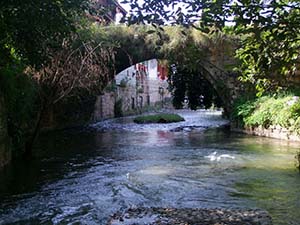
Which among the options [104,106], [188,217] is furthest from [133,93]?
[188,217]

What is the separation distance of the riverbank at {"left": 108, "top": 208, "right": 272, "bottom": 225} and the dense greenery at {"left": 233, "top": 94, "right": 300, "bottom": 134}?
7218 mm

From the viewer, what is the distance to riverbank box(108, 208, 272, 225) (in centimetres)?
390

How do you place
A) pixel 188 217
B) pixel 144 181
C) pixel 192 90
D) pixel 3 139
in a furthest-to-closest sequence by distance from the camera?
1. pixel 192 90
2. pixel 3 139
3. pixel 144 181
4. pixel 188 217

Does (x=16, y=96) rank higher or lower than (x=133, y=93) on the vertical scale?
lower

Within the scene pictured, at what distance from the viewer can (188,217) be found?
4.07 m

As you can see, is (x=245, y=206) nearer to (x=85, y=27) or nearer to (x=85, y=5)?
(x=85, y=5)

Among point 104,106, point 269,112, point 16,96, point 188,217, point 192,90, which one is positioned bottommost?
point 188,217

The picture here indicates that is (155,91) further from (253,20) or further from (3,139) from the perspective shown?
(253,20)

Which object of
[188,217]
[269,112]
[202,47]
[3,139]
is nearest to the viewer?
[188,217]

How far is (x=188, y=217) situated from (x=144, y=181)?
2815mm

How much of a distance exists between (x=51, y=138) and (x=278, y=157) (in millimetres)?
7672

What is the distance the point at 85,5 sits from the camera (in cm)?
563

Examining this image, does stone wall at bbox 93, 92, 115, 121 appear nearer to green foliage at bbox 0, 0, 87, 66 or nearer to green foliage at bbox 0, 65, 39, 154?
green foliage at bbox 0, 65, 39, 154

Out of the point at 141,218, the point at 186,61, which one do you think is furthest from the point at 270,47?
the point at 141,218
